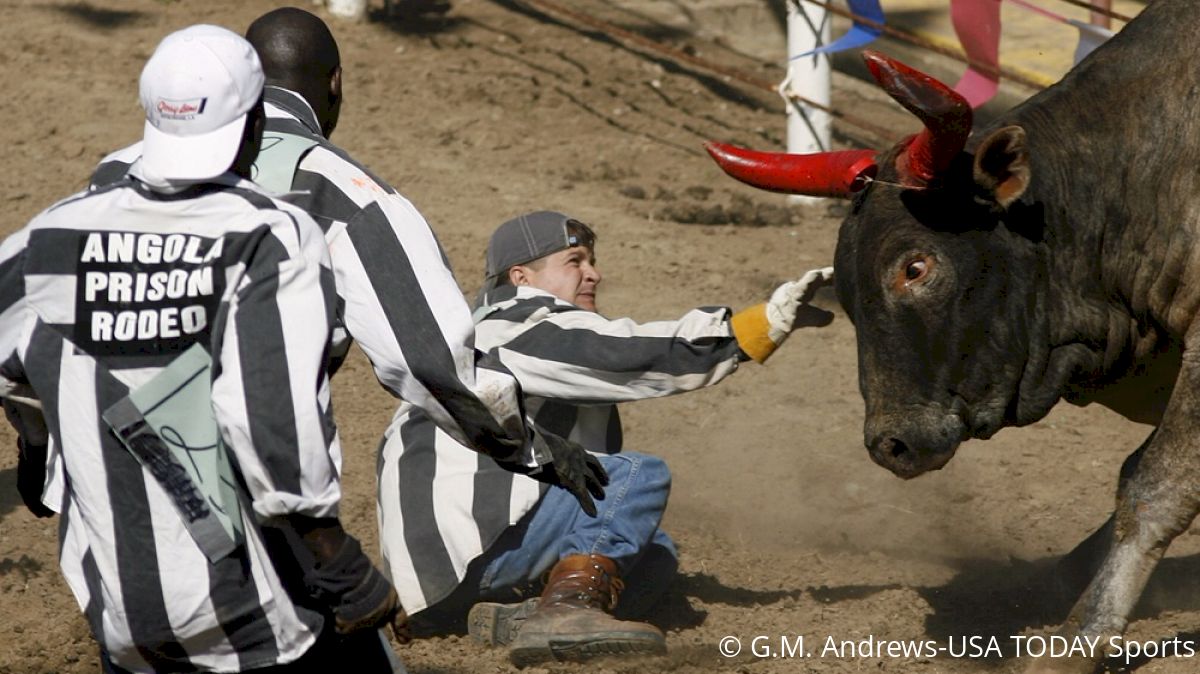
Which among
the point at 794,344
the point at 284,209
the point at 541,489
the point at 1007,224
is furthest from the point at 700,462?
the point at 284,209

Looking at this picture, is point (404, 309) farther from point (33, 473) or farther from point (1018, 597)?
point (1018, 597)

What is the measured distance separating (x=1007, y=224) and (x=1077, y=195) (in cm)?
24

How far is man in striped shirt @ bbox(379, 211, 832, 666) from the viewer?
423cm

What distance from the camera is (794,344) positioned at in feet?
22.2

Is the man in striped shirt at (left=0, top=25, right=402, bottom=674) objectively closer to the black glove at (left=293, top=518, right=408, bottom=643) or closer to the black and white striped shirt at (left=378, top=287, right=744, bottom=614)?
the black glove at (left=293, top=518, right=408, bottom=643)

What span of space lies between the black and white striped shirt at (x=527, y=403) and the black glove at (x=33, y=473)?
1.36m

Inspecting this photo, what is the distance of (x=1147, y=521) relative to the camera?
3955mm

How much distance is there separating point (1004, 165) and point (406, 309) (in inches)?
65.0

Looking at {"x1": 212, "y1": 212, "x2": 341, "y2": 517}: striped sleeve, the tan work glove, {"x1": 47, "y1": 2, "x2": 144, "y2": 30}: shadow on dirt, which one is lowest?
{"x1": 47, "y1": 2, "x2": 144, "y2": 30}: shadow on dirt

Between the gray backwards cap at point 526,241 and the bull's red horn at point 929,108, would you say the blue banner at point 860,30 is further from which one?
the bull's red horn at point 929,108

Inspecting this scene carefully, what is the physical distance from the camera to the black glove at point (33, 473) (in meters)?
3.17

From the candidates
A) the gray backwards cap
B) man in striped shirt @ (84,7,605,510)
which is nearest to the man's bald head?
man in striped shirt @ (84,7,605,510)

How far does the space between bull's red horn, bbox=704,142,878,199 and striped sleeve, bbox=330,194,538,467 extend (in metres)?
1.37

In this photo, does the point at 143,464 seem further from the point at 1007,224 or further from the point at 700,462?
the point at 700,462
